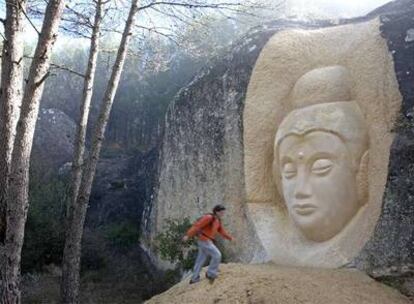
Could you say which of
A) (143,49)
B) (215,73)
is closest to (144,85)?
(143,49)

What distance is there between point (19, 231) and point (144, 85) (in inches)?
805

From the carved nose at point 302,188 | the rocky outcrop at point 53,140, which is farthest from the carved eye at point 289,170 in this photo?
the rocky outcrop at point 53,140

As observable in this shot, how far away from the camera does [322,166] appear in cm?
777

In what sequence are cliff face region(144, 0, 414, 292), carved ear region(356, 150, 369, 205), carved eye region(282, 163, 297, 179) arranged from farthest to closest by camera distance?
carved eye region(282, 163, 297, 179)
carved ear region(356, 150, 369, 205)
cliff face region(144, 0, 414, 292)

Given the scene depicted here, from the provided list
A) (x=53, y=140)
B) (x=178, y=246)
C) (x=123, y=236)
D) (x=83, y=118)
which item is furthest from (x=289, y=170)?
(x=53, y=140)

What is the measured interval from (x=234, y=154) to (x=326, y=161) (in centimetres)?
218

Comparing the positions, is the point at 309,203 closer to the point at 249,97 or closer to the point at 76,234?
the point at 249,97

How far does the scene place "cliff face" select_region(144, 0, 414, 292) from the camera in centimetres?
703

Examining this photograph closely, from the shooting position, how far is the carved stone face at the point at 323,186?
7734 millimetres

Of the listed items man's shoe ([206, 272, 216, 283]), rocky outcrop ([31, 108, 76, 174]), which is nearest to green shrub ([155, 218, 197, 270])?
man's shoe ([206, 272, 216, 283])

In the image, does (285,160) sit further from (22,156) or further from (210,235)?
(22,156)

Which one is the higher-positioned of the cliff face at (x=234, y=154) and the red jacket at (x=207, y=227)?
the cliff face at (x=234, y=154)

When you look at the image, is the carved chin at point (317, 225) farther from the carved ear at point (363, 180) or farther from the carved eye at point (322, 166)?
the carved eye at point (322, 166)

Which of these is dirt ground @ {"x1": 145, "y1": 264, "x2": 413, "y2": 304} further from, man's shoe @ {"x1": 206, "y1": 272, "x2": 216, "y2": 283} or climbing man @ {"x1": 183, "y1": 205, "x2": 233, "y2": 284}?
climbing man @ {"x1": 183, "y1": 205, "x2": 233, "y2": 284}
